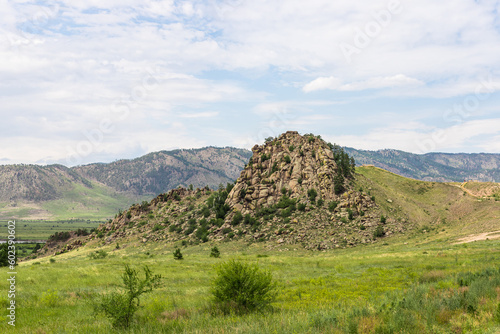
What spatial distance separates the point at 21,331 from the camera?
11734 millimetres

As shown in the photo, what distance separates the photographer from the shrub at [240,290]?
1422cm

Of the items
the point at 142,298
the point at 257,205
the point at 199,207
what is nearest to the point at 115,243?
the point at 199,207

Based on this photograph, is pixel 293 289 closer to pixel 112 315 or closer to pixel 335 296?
pixel 335 296

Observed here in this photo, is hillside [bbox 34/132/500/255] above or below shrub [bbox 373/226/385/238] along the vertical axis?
above

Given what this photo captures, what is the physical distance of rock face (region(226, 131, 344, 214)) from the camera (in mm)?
73062

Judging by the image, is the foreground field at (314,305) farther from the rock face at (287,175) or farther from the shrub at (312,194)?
the rock face at (287,175)

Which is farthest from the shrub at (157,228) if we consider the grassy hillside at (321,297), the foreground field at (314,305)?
the foreground field at (314,305)

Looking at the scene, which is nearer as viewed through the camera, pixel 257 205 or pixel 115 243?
pixel 257 205

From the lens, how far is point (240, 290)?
14664 mm

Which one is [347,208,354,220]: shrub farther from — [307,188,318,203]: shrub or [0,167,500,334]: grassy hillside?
[0,167,500,334]: grassy hillside

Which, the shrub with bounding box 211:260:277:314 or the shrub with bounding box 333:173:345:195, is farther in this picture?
the shrub with bounding box 333:173:345:195

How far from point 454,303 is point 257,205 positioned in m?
61.5

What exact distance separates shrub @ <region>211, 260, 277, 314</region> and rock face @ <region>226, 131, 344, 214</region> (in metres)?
57.0

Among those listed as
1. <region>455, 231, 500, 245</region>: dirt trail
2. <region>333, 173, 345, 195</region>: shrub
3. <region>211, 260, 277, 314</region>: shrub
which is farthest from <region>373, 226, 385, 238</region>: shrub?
<region>211, 260, 277, 314</region>: shrub
